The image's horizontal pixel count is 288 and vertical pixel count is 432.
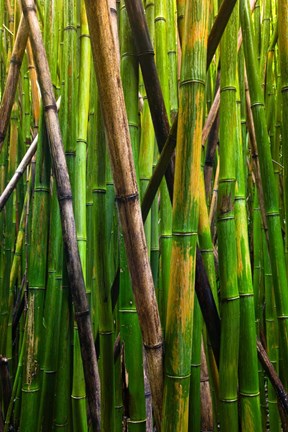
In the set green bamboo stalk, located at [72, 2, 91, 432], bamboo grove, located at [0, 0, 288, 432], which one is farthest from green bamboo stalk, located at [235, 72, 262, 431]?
green bamboo stalk, located at [72, 2, 91, 432]

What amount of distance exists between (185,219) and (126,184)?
6 cm

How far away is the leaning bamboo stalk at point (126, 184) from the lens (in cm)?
37

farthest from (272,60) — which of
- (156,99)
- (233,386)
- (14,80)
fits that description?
(233,386)

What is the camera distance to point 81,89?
26.0 inches

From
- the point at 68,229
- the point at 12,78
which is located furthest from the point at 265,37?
the point at 68,229

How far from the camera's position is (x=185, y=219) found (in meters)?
0.41

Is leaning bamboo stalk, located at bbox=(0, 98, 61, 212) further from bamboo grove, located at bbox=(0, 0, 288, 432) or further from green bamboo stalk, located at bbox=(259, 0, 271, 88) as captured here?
green bamboo stalk, located at bbox=(259, 0, 271, 88)

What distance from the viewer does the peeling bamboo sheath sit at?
0.59 m

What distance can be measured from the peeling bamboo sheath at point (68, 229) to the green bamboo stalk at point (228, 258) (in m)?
0.17

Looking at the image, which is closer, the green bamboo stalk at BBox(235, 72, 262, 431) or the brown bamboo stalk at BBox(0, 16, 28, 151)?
the green bamboo stalk at BBox(235, 72, 262, 431)

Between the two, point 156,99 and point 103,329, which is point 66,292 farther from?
point 156,99

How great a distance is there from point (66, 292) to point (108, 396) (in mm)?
205

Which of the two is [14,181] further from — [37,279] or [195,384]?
[195,384]

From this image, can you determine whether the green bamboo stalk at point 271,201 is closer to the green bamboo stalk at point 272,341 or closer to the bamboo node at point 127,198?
the bamboo node at point 127,198
